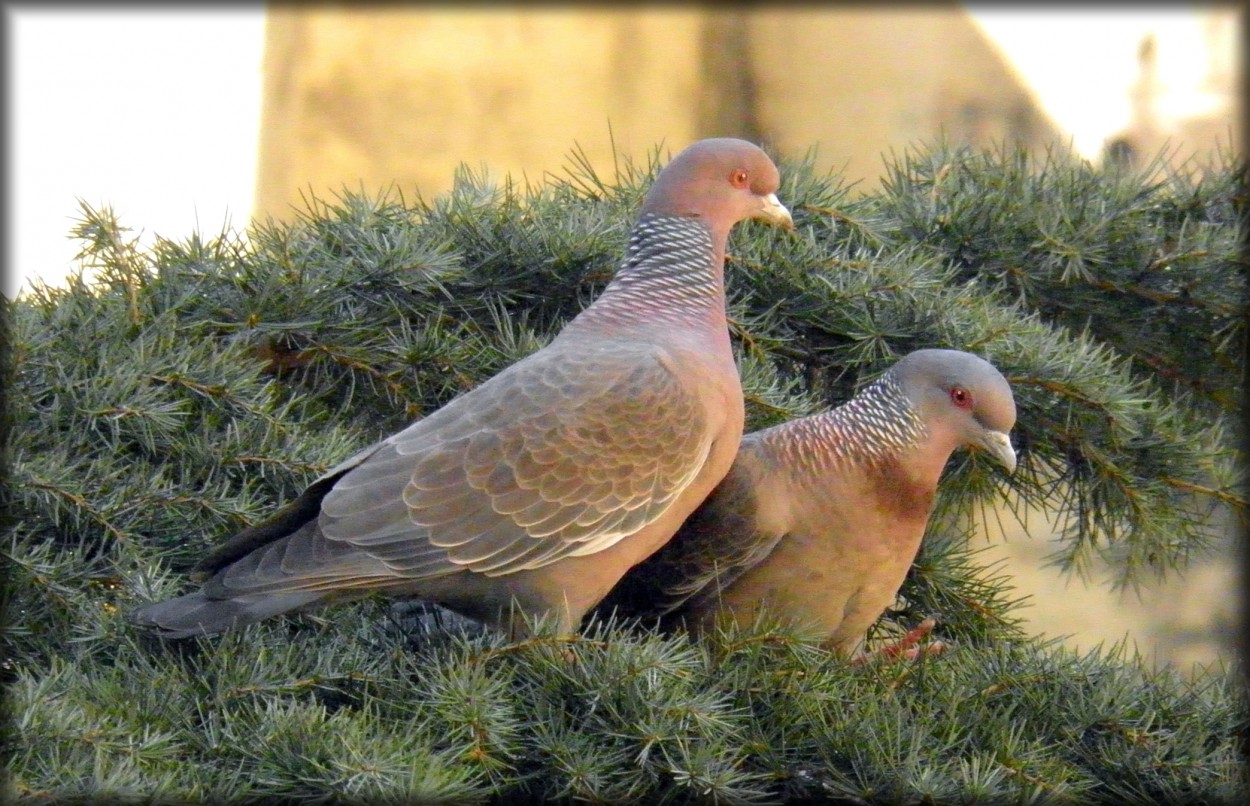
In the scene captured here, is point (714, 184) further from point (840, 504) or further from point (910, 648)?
point (910, 648)

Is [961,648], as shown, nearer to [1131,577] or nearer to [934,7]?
[1131,577]

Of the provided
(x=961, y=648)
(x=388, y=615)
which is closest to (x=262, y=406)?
(x=388, y=615)

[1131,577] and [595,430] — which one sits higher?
[595,430]

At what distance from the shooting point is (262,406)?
1.83 m

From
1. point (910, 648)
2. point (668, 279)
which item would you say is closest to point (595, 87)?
point (668, 279)

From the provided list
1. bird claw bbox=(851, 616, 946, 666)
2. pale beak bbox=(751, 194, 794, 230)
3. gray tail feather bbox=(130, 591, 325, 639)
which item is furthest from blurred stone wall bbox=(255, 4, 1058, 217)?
gray tail feather bbox=(130, 591, 325, 639)

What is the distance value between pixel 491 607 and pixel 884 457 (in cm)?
59

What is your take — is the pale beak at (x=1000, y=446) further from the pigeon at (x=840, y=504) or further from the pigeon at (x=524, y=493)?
the pigeon at (x=524, y=493)

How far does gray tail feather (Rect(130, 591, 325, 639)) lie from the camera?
1.50 m

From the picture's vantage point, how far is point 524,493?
1675 millimetres

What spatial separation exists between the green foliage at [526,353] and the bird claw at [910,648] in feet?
0.13

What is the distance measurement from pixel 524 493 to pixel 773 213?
592 millimetres

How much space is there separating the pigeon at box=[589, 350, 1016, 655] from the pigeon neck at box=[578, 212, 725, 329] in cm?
23

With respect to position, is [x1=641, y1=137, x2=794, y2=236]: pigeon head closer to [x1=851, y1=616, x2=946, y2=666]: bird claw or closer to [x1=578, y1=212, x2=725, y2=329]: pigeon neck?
[x1=578, y1=212, x2=725, y2=329]: pigeon neck
